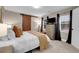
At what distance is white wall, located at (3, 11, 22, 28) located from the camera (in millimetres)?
1277

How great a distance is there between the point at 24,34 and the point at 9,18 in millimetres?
514

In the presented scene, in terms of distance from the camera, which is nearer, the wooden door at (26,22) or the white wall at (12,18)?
the white wall at (12,18)

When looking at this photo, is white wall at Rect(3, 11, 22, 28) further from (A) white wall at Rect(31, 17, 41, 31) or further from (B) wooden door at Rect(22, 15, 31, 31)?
(A) white wall at Rect(31, 17, 41, 31)

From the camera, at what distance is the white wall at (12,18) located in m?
1.28

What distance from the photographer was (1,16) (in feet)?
4.08

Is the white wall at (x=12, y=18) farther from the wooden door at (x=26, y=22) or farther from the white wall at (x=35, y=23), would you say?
the white wall at (x=35, y=23)

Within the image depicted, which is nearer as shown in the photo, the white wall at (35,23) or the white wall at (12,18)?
the white wall at (12,18)

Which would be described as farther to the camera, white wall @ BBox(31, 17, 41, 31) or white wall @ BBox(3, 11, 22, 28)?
white wall @ BBox(31, 17, 41, 31)

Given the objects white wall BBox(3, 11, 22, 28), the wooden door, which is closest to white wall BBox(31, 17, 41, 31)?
the wooden door

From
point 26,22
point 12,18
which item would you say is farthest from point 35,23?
point 12,18

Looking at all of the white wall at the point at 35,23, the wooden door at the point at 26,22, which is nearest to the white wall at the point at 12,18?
the wooden door at the point at 26,22
